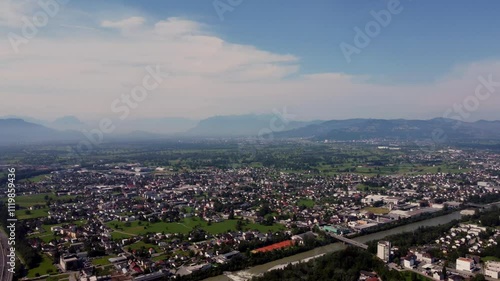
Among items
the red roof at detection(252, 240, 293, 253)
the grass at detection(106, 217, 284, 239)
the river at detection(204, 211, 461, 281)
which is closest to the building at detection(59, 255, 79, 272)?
the grass at detection(106, 217, 284, 239)

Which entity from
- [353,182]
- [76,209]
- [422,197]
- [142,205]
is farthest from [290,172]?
[76,209]

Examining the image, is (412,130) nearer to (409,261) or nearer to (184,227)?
(184,227)

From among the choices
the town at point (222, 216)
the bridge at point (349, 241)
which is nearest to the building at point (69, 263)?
the town at point (222, 216)

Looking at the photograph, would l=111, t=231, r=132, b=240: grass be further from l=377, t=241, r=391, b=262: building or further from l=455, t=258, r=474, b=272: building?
l=455, t=258, r=474, b=272: building

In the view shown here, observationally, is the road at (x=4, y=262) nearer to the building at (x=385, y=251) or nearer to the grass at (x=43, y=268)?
the grass at (x=43, y=268)

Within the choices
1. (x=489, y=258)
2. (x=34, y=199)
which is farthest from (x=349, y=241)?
(x=34, y=199)
